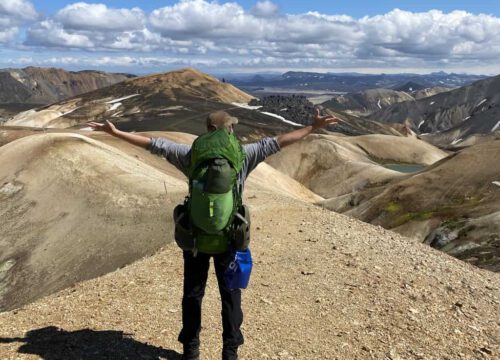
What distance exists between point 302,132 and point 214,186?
219cm

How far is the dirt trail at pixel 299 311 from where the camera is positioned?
10.3 metres

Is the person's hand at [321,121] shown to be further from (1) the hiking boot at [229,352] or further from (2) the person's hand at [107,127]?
(1) the hiking boot at [229,352]

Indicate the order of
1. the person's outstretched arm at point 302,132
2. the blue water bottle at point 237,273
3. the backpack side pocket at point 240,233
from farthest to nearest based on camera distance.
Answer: the person's outstretched arm at point 302,132, the blue water bottle at point 237,273, the backpack side pocket at point 240,233

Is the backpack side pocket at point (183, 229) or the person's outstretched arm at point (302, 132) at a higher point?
the person's outstretched arm at point (302, 132)

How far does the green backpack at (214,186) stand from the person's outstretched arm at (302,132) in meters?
1.00

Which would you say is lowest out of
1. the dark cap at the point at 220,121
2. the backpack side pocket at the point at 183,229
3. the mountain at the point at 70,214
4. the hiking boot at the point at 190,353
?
the mountain at the point at 70,214

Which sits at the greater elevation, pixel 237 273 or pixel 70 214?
pixel 237 273

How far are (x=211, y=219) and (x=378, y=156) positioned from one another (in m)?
140

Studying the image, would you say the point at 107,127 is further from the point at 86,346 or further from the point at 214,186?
the point at 86,346

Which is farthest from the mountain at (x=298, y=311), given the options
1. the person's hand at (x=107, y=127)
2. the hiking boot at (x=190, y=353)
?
the person's hand at (x=107, y=127)

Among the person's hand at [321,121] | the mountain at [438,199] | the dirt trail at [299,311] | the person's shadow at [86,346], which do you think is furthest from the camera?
the mountain at [438,199]

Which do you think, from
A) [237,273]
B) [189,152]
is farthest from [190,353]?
[189,152]

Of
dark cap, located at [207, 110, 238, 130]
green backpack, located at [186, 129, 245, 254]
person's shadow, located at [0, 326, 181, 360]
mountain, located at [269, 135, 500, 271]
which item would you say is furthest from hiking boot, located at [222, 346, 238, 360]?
mountain, located at [269, 135, 500, 271]

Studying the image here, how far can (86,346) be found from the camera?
998 centimetres
